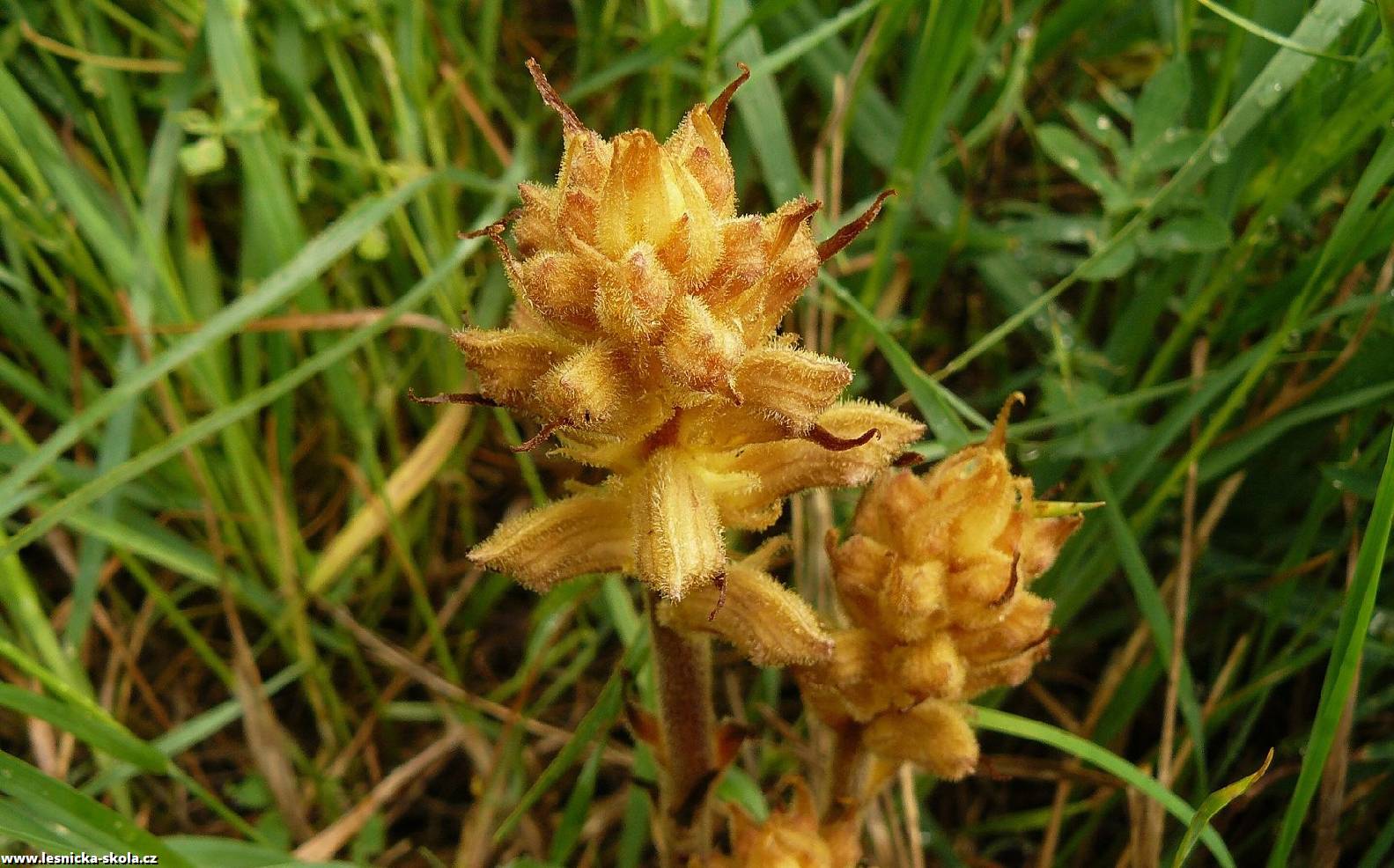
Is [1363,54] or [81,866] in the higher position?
[1363,54]

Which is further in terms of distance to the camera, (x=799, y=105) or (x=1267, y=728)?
(x=799, y=105)

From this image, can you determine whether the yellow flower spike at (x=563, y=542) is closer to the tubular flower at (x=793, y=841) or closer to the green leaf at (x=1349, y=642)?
the tubular flower at (x=793, y=841)

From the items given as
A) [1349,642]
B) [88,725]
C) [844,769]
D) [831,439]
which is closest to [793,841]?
[844,769]

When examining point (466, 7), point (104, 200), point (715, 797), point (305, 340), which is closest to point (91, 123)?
point (104, 200)

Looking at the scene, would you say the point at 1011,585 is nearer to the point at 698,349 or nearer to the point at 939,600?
the point at 939,600

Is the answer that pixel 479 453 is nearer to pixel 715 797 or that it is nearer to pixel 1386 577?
pixel 715 797

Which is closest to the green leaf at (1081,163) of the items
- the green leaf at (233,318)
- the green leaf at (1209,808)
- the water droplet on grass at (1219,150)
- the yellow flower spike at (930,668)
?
the water droplet on grass at (1219,150)
